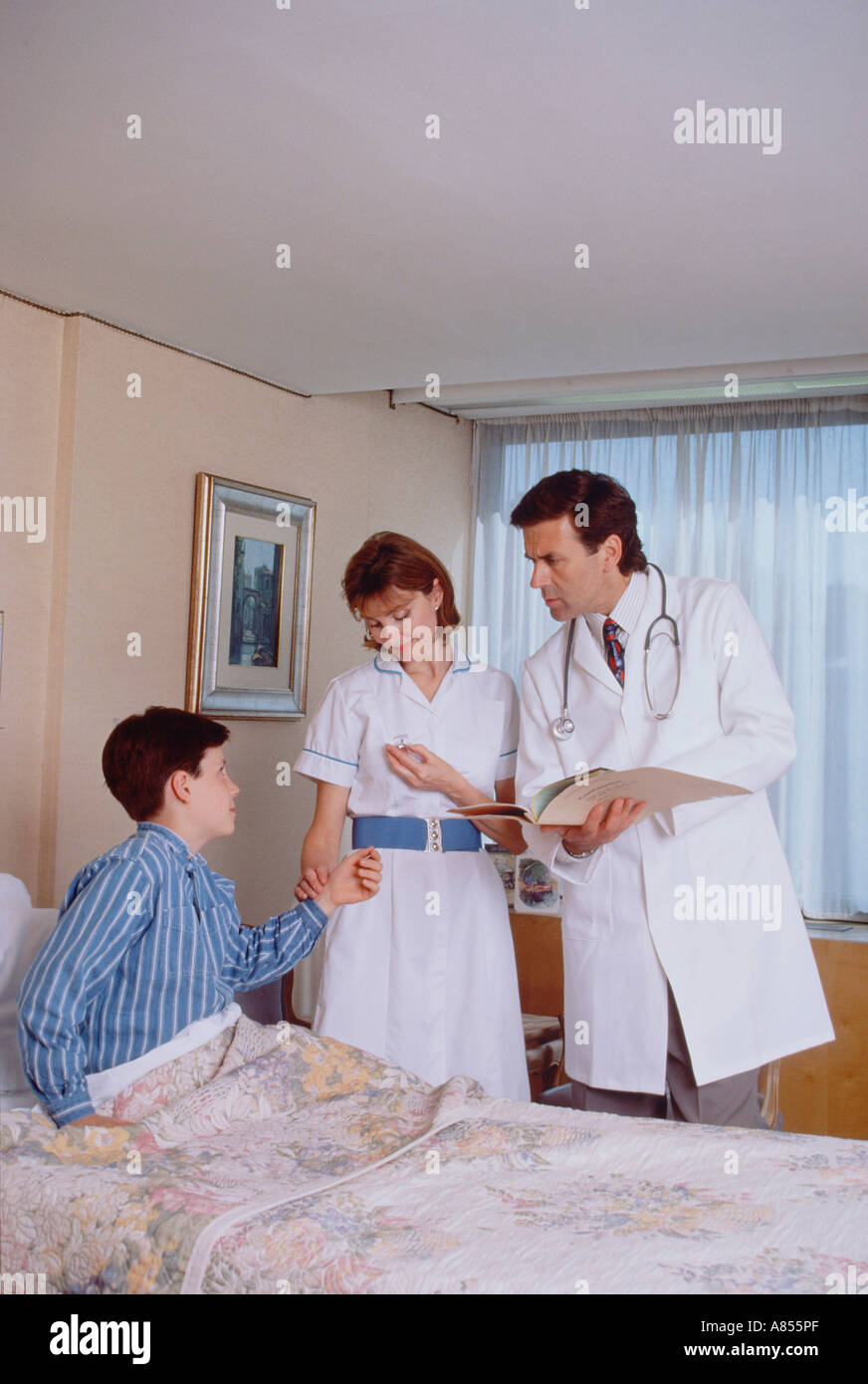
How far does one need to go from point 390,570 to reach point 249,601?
1.46 m

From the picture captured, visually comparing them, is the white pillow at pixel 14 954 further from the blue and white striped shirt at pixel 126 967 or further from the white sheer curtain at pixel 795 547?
the white sheer curtain at pixel 795 547

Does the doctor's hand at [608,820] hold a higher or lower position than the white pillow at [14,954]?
higher

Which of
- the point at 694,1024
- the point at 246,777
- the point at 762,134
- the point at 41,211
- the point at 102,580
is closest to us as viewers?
the point at 694,1024

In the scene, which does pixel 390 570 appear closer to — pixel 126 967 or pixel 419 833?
pixel 419 833

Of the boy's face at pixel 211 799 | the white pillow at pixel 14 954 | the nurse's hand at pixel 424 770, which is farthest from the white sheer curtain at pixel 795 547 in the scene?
the white pillow at pixel 14 954

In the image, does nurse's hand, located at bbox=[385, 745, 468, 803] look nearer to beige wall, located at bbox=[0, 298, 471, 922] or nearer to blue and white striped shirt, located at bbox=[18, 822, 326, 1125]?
blue and white striped shirt, located at bbox=[18, 822, 326, 1125]

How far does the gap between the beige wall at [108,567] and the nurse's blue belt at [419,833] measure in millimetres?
1090

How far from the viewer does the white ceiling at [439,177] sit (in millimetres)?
1854

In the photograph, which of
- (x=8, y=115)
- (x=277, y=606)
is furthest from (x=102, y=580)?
(x=8, y=115)

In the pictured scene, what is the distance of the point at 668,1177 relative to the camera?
4.78 ft

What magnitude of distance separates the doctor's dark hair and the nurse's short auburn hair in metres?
0.28

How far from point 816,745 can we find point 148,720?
9.18 ft

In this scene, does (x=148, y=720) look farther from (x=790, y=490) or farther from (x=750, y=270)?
(x=790, y=490)

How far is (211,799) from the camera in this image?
79.0 inches
